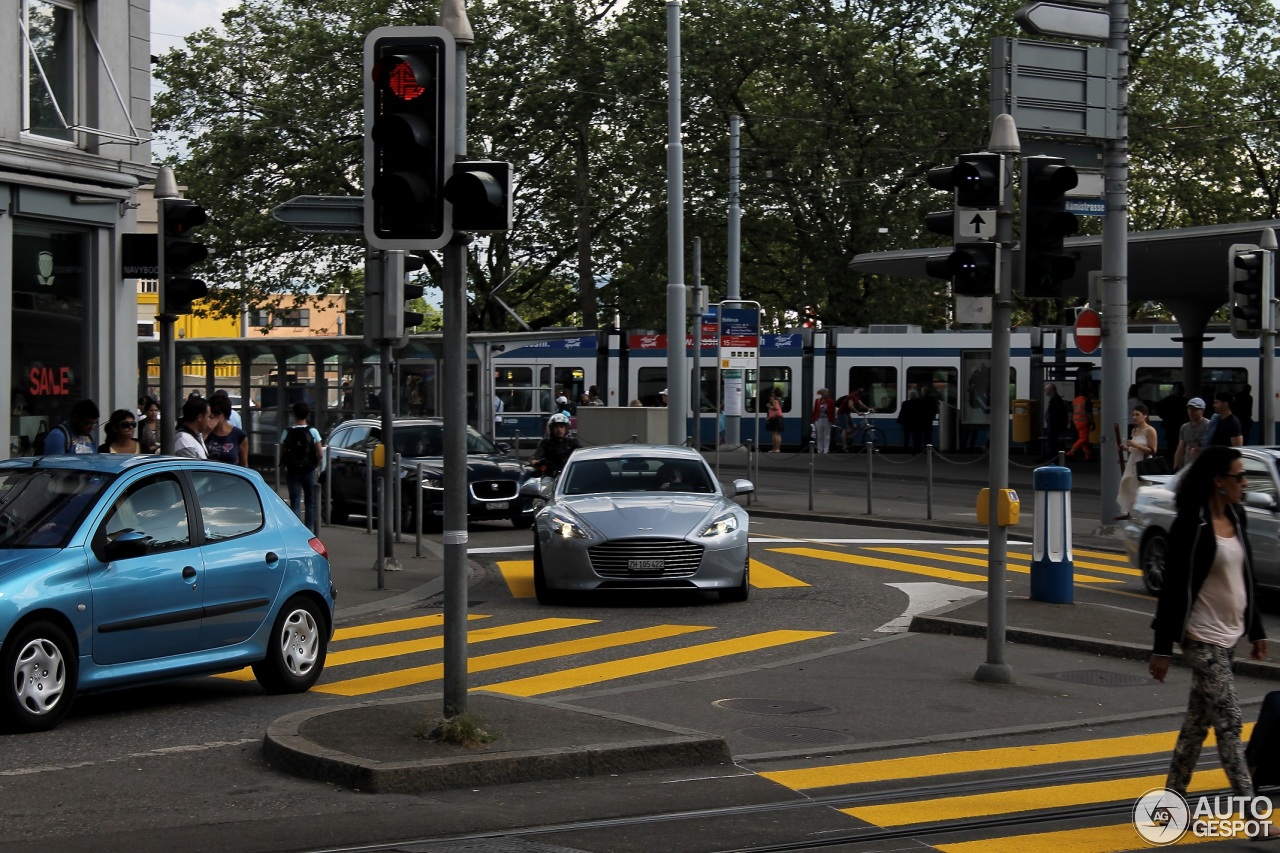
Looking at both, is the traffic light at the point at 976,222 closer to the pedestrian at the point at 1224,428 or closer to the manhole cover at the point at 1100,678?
the manhole cover at the point at 1100,678

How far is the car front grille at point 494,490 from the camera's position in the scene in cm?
2323

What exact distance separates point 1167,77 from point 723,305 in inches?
1124

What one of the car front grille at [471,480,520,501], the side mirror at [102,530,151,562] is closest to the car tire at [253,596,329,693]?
the side mirror at [102,530,151,562]

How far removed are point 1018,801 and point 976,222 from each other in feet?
14.8

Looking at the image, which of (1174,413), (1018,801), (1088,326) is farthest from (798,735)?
(1174,413)

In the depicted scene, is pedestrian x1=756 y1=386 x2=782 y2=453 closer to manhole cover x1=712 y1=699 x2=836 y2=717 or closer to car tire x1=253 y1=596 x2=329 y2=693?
car tire x1=253 y1=596 x2=329 y2=693

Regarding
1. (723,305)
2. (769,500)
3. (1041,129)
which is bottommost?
(769,500)

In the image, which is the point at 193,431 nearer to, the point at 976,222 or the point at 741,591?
the point at 741,591

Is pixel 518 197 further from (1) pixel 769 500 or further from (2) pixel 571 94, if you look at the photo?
(1) pixel 769 500

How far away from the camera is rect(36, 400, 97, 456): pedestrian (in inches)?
559

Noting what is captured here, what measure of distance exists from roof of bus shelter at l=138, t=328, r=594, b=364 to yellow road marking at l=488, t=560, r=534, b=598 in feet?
45.1

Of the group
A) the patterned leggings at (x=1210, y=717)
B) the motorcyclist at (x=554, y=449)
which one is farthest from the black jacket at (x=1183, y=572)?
the motorcyclist at (x=554, y=449)

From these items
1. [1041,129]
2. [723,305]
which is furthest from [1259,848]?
[723,305]

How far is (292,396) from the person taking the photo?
37.4 metres
